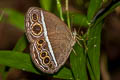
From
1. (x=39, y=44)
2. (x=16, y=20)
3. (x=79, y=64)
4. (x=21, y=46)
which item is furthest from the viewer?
(x=16, y=20)

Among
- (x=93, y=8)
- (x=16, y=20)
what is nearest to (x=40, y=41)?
(x=93, y=8)

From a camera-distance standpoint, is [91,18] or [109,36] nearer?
[91,18]

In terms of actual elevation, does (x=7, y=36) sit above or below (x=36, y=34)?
below

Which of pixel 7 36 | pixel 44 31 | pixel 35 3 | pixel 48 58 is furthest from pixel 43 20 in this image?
pixel 7 36

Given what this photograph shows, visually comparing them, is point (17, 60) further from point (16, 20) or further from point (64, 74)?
point (16, 20)

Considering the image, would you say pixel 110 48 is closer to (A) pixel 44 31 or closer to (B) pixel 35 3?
(B) pixel 35 3

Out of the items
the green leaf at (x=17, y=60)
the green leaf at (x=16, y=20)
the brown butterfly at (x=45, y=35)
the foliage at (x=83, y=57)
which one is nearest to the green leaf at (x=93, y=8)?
the foliage at (x=83, y=57)

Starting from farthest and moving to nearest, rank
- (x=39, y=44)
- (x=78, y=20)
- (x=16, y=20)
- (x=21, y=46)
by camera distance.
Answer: (x=16, y=20)
(x=78, y=20)
(x=21, y=46)
(x=39, y=44)
